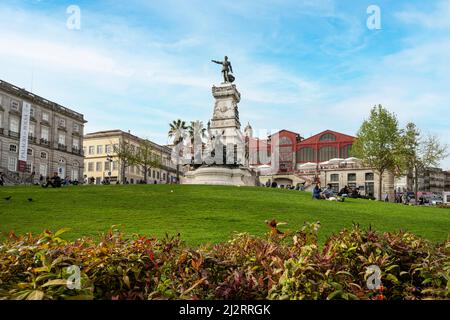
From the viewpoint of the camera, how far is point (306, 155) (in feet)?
331

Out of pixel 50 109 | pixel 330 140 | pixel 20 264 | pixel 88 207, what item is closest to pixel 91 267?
pixel 20 264

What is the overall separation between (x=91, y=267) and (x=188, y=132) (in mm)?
81156

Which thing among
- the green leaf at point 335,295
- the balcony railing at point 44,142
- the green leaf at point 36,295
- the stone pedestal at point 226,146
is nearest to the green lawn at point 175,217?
the green leaf at point 335,295

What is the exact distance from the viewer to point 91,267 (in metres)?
3.74

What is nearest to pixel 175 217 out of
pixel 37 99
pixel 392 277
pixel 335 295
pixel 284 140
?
pixel 392 277

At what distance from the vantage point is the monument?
152 ft

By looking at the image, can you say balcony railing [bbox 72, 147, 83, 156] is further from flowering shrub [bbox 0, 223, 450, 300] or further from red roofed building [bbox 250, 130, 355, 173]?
flowering shrub [bbox 0, 223, 450, 300]

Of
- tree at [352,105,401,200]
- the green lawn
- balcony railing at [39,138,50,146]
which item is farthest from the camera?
balcony railing at [39,138,50,146]

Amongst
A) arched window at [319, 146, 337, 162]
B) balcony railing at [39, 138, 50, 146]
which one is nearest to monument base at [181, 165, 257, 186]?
balcony railing at [39, 138, 50, 146]

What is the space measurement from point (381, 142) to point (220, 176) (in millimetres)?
21395

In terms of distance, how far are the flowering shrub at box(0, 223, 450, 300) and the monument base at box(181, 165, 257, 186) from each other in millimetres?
40819

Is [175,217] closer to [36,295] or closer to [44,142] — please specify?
[36,295]

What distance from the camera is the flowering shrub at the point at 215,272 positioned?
325cm
